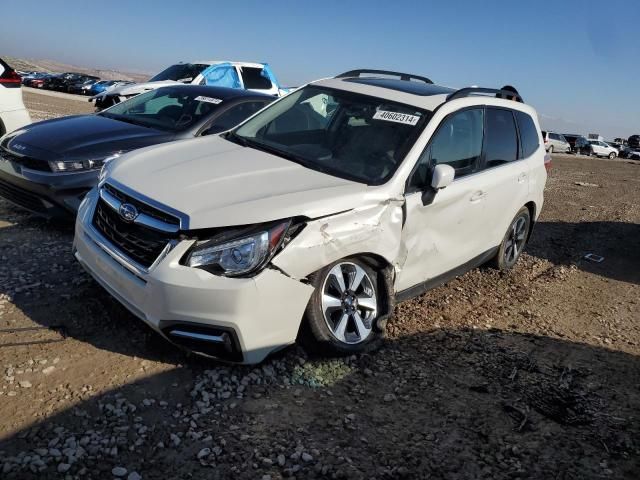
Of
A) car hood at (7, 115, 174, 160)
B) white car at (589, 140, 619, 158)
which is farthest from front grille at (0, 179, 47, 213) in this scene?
white car at (589, 140, 619, 158)

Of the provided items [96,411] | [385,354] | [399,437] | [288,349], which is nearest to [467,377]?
[385,354]

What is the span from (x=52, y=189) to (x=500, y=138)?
4149 millimetres

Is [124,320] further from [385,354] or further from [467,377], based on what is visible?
[467,377]

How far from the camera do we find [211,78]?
14.2 metres

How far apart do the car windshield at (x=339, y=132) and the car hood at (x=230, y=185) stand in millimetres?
204

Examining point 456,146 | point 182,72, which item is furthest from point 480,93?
point 182,72

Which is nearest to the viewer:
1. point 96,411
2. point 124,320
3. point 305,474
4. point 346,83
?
point 305,474

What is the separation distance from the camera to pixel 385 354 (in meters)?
3.95

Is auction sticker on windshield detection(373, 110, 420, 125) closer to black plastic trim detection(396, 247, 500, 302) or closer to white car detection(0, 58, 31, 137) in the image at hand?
black plastic trim detection(396, 247, 500, 302)

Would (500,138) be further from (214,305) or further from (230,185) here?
(214,305)

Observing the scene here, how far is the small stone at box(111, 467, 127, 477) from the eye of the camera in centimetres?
251

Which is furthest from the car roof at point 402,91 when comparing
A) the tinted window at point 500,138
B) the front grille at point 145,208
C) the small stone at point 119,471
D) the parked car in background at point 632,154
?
the parked car in background at point 632,154

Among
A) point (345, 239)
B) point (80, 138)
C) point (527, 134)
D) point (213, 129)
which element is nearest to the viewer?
point (345, 239)

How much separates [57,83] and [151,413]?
47259mm
